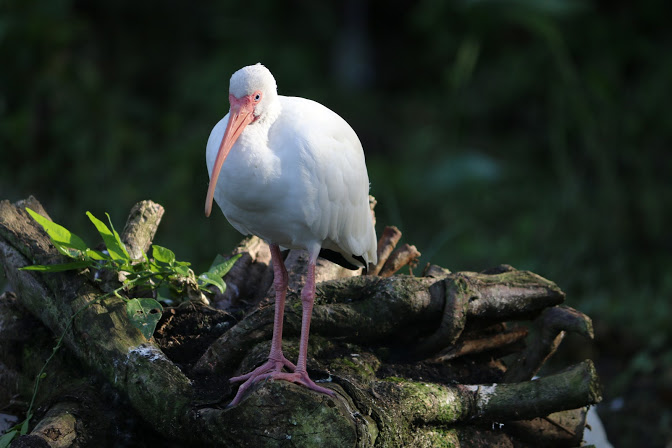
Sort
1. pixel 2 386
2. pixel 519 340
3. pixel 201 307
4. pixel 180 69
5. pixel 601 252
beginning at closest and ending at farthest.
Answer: pixel 2 386 < pixel 201 307 < pixel 519 340 < pixel 601 252 < pixel 180 69

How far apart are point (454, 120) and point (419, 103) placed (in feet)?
3.66

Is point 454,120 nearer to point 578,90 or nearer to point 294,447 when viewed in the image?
point 578,90

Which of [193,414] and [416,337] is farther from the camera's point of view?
[416,337]

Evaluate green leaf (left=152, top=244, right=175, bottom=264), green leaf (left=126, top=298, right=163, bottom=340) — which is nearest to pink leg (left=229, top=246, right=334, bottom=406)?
green leaf (left=126, top=298, right=163, bottom=340)

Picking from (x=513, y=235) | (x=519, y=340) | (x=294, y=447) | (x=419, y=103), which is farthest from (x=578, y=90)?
(x=294, y=447)

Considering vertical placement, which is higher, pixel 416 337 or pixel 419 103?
pixel 419 103

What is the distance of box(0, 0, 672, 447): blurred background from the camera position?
7.01 meters

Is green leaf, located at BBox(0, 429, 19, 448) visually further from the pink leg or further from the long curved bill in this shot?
the long curved bill

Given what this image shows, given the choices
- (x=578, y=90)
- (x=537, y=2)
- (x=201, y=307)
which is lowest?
(x=201, y=307)

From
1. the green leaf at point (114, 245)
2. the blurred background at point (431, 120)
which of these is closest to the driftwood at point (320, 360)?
the green leaf at point (114, 245)

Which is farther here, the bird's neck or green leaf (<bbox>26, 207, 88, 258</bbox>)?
the bird's neck

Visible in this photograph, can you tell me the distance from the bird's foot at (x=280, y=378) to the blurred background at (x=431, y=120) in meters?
3.67

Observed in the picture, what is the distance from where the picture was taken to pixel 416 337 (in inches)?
134

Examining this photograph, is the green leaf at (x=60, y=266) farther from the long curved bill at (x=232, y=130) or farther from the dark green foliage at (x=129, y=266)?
the long curved bill at (x=232, y=130)
